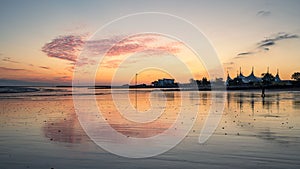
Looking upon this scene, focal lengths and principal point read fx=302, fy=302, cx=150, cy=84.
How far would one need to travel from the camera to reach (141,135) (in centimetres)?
1490

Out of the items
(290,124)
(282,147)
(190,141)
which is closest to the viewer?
(282,147)

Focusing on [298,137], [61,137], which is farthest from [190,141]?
[61,137]

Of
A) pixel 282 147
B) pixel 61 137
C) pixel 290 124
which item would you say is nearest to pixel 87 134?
pixel 61 137

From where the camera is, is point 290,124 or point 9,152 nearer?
point 9,152

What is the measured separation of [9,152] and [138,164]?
5015 mm

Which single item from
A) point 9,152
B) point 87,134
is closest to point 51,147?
point 9,152

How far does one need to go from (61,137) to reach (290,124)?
42.8 ft

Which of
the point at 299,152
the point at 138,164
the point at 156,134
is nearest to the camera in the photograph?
the point at 138,164

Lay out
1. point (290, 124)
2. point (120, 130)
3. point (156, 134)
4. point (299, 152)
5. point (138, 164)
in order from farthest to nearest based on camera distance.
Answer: point (290, 124)
point (120, 130)
point (156, 134)
point (299, 152)
point (138, 164)

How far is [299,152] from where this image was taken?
35.2 ft

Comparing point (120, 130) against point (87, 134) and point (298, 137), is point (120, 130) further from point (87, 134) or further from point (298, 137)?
point (298, 137)

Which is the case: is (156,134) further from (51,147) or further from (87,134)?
(51,147)

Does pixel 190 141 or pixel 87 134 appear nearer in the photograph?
pixel 190 141

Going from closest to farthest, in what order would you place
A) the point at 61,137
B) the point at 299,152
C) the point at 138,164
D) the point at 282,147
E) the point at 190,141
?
the point at 138,164, the point at 299,152, the point at 282,147, the point at 190,141, the point at 61,137
